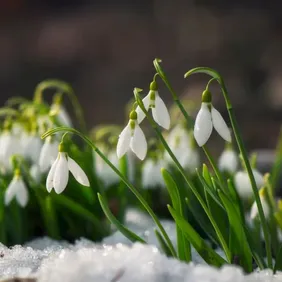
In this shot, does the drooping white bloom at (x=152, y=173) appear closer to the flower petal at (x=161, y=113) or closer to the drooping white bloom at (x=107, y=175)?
the drooping white bloom at (x=107, y=175)

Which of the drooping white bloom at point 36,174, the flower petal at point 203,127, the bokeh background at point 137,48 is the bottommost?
the bokeh background at point 137,48

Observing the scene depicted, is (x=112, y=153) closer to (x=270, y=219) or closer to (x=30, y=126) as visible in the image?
(x=30, y=126)

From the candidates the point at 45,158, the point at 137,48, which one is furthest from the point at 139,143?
the point at 137,48

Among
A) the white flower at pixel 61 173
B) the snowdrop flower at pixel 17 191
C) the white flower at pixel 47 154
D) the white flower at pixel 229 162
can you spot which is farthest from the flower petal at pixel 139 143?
the white flower at pixel 229 162

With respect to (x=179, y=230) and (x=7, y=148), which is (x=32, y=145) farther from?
(x=179, y=230)

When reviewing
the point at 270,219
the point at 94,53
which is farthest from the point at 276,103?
the point at 270,219

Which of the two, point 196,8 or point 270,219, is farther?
point 196,8
